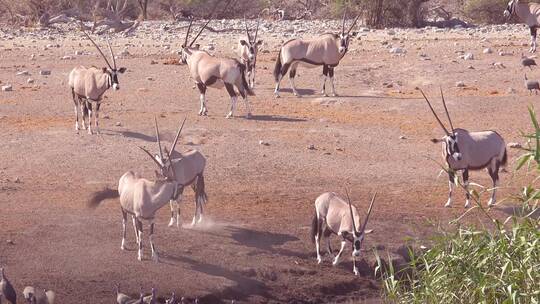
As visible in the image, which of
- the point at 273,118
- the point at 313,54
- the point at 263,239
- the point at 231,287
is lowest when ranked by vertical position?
the point at 231,287

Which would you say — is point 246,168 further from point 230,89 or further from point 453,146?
point 453,146

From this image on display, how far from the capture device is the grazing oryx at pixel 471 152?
14836 mm

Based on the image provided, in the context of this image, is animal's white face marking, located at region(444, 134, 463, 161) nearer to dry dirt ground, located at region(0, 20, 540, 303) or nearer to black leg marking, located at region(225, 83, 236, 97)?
dry dirt ground, located at region(0, 20, 540, 303)

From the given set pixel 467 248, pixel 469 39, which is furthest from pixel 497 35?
pixel 467 248

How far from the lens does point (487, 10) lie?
117ft

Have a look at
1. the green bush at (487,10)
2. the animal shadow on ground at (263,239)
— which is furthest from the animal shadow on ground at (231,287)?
the green bush at (487,10)

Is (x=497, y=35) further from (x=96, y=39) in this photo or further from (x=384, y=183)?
(x=384, y=183)

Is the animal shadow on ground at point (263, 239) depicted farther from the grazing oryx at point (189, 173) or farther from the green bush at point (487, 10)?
the green bush at point (487, 10)

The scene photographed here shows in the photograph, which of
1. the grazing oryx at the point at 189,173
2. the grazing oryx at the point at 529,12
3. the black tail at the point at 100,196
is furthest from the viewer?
the grazing oryx at the point at 529,12

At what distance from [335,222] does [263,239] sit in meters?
1.00

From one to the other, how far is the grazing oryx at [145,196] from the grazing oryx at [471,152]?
3.56 m

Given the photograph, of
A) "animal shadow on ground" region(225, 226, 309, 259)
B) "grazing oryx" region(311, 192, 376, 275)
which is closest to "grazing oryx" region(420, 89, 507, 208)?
"grazing oryx" region(311, 192, 376, 275)

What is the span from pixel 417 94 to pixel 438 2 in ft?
68.7

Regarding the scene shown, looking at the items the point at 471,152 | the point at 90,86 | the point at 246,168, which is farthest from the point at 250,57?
the point at 471,152
